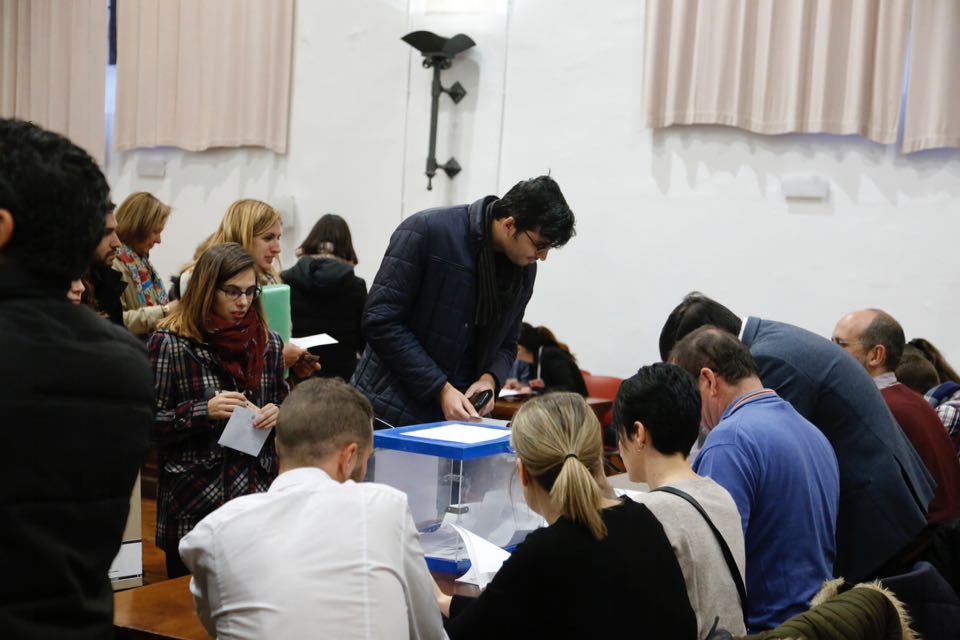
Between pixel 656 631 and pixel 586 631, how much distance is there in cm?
13

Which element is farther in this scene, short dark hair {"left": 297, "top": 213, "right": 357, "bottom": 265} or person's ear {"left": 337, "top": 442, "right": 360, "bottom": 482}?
short dark hair {"left": 297, "top": 213, "right": 357, "bottom": 265}

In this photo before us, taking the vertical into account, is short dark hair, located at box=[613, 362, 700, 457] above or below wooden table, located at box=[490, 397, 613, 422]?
above

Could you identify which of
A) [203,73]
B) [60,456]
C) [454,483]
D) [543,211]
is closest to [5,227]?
[60,456]

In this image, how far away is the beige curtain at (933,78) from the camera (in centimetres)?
620

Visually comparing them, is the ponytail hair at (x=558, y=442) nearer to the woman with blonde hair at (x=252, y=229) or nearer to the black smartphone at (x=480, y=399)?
Answer: the black smartphone at (x=480, y=399)

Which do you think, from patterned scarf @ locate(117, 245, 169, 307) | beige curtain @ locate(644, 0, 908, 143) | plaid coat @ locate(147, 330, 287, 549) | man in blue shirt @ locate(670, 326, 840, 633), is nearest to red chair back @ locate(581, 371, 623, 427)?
beige curtain @ locate(644, 0, 908, 143)

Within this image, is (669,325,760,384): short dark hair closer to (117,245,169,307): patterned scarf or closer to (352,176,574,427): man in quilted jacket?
(352,176,574,427): man in quilted jacket

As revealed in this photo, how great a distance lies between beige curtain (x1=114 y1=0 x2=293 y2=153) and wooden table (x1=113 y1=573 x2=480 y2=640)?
6207 millimetres

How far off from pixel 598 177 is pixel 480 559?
5.04m

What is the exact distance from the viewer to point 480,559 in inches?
96.9

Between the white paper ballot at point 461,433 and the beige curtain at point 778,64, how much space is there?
425cm

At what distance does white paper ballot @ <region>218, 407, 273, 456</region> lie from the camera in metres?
2.98

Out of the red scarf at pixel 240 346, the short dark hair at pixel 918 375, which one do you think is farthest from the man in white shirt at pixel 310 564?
the short dark hair at pixel 918 375

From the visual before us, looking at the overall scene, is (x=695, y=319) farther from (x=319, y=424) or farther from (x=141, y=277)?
(x=141, y=277)
